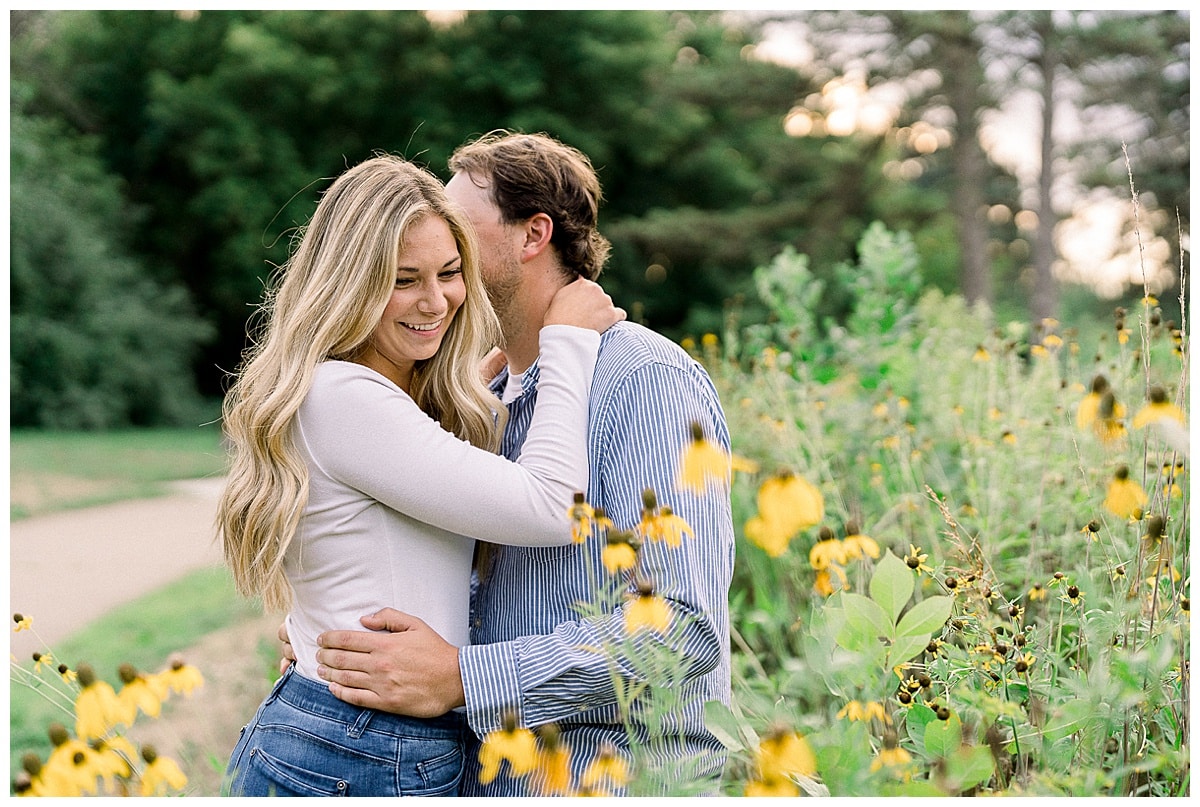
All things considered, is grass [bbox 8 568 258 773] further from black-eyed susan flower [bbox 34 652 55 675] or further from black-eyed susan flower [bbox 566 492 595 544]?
black-eyed susan flower [bbox 566 492 595 544]

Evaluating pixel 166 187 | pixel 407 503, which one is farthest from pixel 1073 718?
pixel 166 187

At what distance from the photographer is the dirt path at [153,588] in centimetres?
386

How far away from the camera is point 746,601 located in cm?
354

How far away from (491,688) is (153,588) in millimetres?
5717

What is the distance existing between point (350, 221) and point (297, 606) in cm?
63

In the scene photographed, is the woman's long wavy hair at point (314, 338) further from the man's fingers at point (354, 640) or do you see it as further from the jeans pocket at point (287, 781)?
the jeans pocket at point (287, 781)

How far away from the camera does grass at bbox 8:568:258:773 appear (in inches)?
168

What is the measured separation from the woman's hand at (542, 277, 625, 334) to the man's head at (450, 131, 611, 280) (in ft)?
0.61

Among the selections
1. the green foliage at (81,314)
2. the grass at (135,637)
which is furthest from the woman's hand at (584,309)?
the green foliage at (81,314)

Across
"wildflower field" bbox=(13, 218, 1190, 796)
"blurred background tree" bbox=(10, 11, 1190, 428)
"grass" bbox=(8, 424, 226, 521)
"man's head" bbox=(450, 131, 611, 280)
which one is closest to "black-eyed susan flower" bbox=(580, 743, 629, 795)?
"wildflower field" bbox=(13, 218, 1190, 796)

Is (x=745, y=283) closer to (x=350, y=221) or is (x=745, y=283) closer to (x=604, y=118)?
(x=604, y=118)

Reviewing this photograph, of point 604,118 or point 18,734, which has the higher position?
point 604,118

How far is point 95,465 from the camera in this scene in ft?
37.4

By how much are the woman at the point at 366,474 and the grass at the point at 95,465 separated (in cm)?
618
